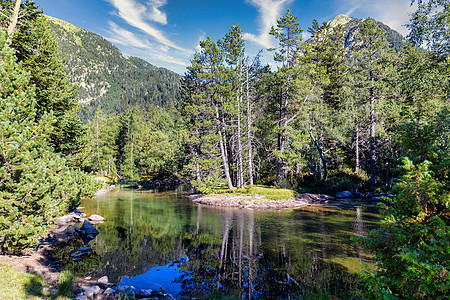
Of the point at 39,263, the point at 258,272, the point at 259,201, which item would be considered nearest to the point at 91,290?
the point at 39,263

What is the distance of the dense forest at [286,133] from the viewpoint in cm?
468

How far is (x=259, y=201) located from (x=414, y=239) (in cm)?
2076

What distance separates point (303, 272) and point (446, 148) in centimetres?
677

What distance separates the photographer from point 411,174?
15.2 ft

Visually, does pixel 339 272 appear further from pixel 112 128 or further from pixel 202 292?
pixel 112 128

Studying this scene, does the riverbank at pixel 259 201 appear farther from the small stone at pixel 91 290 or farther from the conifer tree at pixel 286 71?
the small stone at pixel 91 290

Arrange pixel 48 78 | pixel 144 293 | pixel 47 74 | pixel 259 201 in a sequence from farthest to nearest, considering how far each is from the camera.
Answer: pixel 259 201, pixel 47 74, pixel 48 78, pixel 144 293

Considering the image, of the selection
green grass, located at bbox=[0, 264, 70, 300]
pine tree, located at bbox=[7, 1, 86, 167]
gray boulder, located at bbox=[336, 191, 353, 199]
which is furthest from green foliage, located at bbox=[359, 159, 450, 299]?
gray boulder, located at bbox=[336, 191, 353, 199]

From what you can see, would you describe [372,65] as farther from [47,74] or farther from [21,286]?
[21,286]

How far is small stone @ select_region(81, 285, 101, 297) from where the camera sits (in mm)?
7602

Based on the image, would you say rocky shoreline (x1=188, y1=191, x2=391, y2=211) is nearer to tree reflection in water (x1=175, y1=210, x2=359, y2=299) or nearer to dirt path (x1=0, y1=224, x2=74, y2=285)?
tree reflection in water (x1=175, y1=210, x2=359, y2=299)

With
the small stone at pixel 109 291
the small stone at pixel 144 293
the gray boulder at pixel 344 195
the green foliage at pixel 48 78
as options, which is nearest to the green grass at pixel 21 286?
the small stone at pixel 109 291

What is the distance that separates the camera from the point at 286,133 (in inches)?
1153

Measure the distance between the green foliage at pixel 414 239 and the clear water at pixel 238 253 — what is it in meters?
2.02
